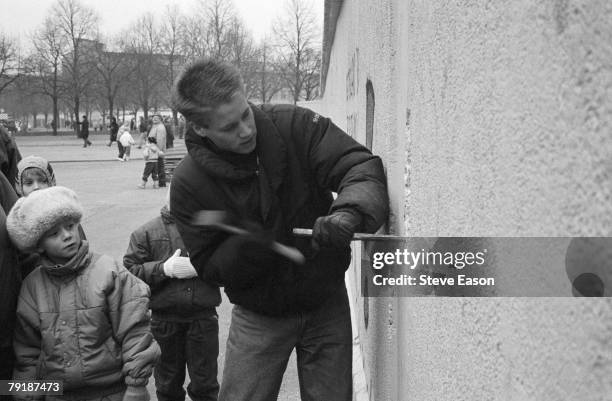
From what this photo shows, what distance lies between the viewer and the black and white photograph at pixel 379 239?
83 centimetres

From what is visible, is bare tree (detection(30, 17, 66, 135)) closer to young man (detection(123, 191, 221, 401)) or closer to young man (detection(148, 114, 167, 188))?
young man (detection(148, 114, 167, 188))

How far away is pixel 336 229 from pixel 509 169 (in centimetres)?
89

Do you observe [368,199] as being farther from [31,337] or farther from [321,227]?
[31,337]

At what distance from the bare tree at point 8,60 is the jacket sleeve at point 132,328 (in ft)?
147

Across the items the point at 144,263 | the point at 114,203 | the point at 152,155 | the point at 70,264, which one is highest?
the point at 152,155

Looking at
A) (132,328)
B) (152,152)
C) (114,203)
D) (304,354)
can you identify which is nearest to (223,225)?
(304,354)

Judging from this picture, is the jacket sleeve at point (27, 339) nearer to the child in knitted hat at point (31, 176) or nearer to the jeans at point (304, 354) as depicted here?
the jeans at point (304, 354)

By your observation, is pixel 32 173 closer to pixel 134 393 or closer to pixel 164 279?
pixel 164 279

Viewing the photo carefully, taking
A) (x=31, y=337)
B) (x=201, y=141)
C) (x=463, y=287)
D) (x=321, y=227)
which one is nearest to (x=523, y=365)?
(x=463, y=287)

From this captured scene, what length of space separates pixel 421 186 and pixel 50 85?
48011 mm

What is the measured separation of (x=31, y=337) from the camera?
9.00ft

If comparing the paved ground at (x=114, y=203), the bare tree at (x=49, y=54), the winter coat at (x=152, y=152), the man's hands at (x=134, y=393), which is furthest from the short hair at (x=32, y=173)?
the bare tree at (x=49, y=54)

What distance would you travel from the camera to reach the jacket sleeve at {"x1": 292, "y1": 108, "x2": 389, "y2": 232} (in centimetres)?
203

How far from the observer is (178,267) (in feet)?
11.8
